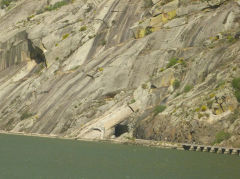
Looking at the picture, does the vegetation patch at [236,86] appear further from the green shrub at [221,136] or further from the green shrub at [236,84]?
the green shrub at [221,136]

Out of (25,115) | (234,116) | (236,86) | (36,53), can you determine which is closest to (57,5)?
(36,53)

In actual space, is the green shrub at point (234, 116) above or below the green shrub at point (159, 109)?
above

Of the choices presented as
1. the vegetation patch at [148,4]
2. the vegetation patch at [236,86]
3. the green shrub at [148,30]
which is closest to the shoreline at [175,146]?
the vegetation patch at [236,86]

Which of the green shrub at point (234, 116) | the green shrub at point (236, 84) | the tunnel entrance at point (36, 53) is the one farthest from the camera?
the tunnel entrance at point (36, 53)

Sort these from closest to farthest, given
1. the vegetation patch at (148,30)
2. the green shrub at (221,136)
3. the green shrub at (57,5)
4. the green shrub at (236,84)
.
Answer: the green shrub at (221,136), the green shrub at (236,84), the vegetation patch at (148,30), the green shrub at (57,5)

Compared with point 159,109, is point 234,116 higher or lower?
higher

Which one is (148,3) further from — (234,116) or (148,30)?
(234,116)

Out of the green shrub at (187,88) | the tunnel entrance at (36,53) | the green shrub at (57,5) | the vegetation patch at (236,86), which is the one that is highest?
the vegetation patch at (236,86)
